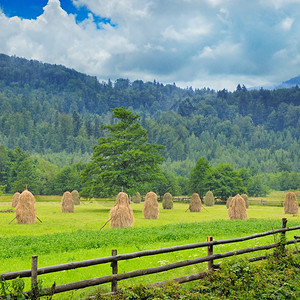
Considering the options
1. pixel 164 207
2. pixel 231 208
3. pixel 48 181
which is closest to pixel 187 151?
pixel 48 181

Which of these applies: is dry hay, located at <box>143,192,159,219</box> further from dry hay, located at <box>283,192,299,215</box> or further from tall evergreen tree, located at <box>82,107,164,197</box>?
dry hay, located at <box>283,192,299,215</box>

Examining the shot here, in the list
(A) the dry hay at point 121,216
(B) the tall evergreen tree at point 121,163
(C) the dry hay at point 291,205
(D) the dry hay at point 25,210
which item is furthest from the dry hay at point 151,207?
(C) the dry hay at point 291,205

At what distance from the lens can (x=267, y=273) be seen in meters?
9.60

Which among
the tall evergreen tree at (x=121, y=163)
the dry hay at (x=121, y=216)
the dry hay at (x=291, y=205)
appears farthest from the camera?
the tall evergreen tree at (x=121, y=163)

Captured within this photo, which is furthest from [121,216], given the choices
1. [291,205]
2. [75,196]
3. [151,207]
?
[75,196]

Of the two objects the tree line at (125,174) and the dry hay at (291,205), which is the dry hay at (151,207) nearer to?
the tree line at (125,174)

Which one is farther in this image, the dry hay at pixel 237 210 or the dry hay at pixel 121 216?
the dry hay at pixel 237 210

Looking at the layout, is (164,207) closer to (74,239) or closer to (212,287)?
(74,239)

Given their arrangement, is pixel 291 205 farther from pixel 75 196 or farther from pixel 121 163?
pixel 75 196

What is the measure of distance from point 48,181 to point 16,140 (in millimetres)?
108431

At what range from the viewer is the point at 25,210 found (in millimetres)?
24984

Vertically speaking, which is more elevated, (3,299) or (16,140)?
(16,140)

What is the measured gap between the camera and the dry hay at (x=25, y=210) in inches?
981

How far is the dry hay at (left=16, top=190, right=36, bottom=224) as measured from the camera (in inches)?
981
